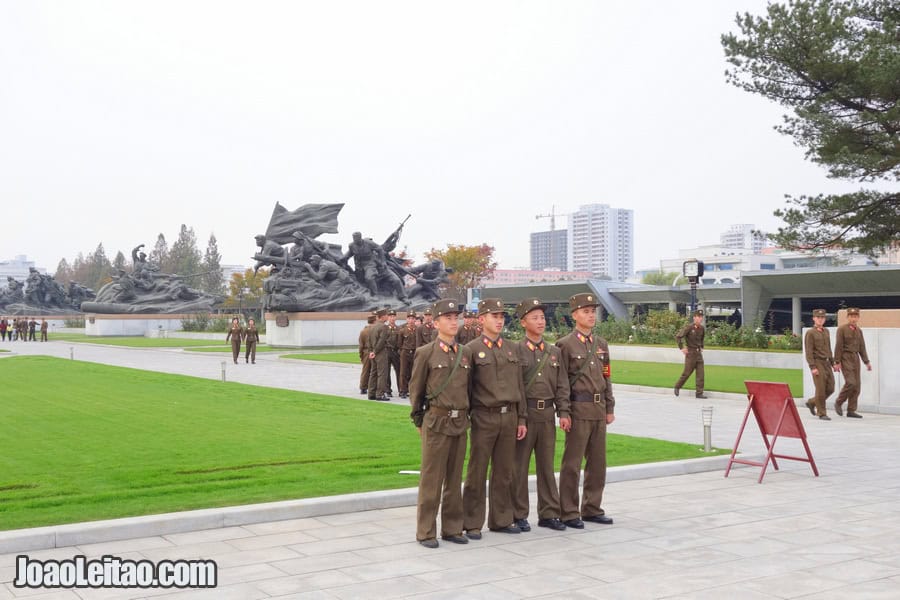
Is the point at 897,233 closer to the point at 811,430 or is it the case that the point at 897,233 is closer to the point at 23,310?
the point at 811,430

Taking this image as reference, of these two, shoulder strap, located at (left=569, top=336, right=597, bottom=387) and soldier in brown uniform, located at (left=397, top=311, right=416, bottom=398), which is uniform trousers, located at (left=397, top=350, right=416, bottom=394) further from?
shoulder strap, located at (left=569, top=336, right=597, bottom=387)

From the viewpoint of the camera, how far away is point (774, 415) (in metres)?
10.0

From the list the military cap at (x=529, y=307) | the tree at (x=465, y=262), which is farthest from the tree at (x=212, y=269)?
the military cap at (x=529, y=307)

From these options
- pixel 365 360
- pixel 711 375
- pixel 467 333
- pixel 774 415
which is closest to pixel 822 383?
pixel 774 415

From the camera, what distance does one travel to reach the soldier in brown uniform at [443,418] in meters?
7.24

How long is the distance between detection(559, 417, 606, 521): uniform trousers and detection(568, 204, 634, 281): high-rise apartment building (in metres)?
182

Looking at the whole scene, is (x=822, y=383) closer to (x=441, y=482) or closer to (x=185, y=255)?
(x=441, y=482)

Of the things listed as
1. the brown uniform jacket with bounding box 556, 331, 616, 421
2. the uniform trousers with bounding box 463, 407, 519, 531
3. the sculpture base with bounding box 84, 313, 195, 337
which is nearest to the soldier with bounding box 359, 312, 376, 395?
the brown uniform jacket with bounding box 556, 331, 616, 421

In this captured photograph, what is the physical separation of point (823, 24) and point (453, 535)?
53.5 feet

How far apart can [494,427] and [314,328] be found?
3434 cm

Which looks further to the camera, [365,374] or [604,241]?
[604,241]

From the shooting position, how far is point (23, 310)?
75.9m

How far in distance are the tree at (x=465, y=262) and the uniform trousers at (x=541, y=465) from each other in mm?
68203

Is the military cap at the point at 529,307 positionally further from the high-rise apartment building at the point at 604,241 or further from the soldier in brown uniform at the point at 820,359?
the high-rise apartment building at the point at 604,241
